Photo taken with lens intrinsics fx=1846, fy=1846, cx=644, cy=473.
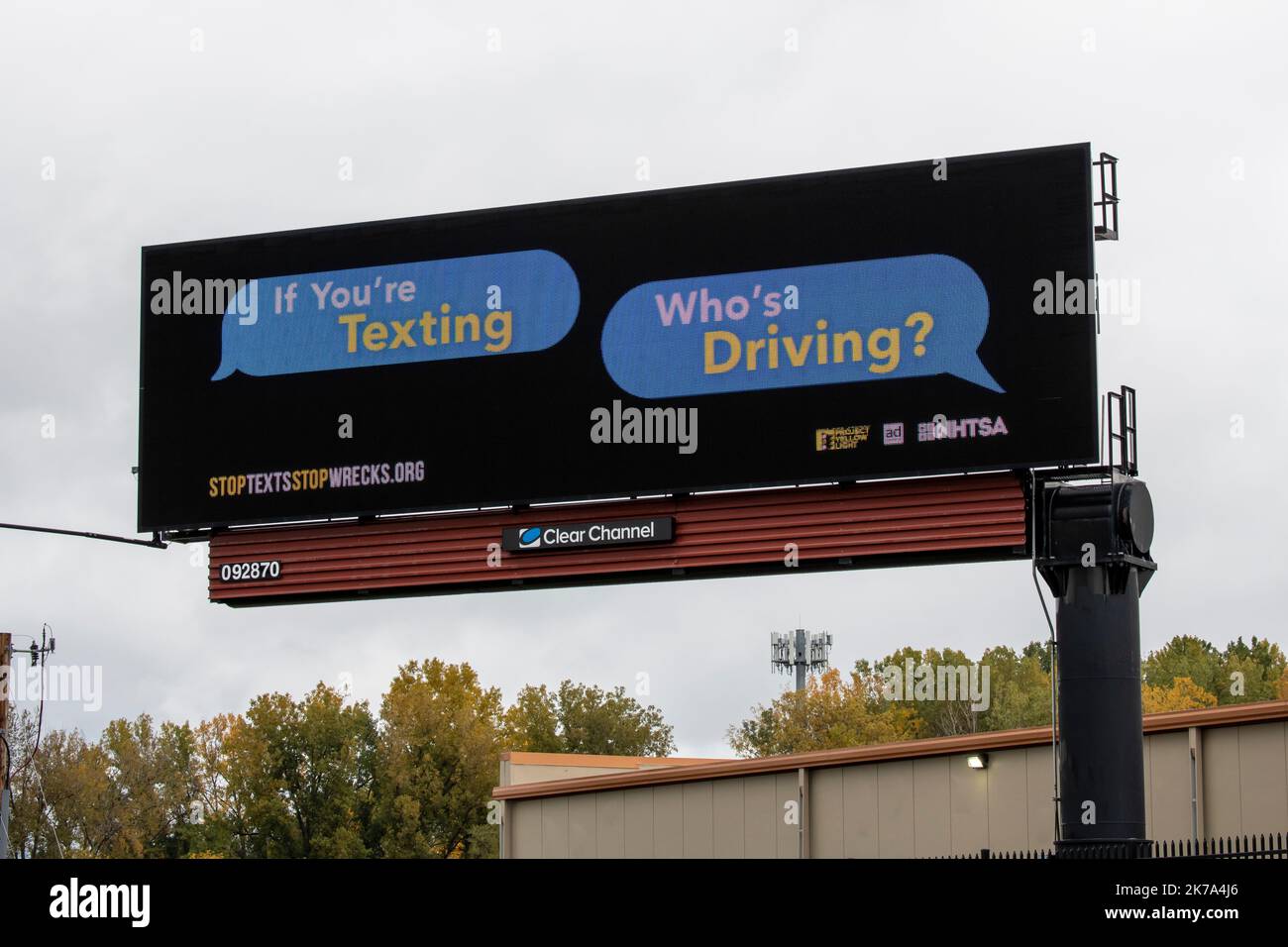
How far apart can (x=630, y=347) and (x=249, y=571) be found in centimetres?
562

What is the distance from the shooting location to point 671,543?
21141 mm


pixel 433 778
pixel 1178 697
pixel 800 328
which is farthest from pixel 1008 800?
pixel 1178 697

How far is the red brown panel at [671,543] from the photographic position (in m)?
20.0

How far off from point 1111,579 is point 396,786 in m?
56.3

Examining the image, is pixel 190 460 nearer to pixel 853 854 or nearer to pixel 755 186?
pixel 755 186

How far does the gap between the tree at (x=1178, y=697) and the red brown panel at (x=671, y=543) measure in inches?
2398

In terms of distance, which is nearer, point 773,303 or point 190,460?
point 773,303

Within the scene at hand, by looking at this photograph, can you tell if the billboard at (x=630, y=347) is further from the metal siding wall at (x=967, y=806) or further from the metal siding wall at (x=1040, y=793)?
the metal siding wall at (x=967, y=806)

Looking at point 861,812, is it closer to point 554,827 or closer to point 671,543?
point 671,543

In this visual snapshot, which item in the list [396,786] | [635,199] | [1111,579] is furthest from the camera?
[396,786]

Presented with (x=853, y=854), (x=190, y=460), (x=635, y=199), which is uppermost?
(x=635, y=199)

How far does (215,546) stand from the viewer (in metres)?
23.4

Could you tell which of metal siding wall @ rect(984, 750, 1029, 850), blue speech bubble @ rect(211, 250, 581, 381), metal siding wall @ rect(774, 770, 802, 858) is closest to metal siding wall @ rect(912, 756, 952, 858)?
metal siding wall @ rect(984, 750, 1029, 850)

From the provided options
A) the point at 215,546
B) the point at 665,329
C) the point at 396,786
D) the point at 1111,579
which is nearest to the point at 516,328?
the point at 665,329
